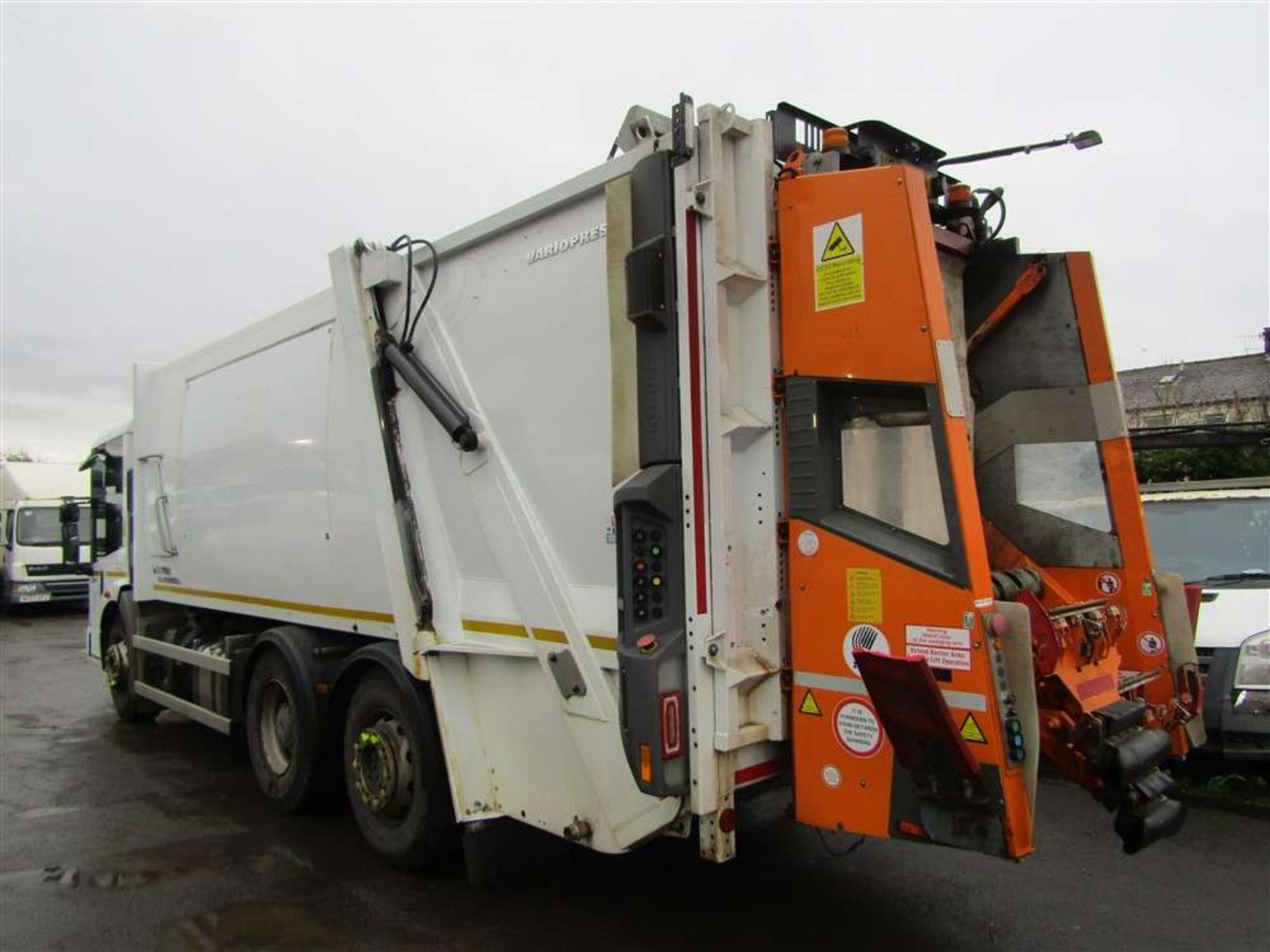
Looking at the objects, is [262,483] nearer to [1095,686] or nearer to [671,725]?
[671,725]

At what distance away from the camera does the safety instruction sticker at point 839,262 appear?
302 cm

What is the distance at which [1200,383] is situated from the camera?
32.9 meters

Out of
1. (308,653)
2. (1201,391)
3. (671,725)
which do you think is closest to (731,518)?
(671,725)

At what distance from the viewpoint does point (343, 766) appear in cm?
500

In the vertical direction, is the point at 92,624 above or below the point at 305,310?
below

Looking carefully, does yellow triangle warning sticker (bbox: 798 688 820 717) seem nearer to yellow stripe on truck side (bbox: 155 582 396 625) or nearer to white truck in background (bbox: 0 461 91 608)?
yellow stripe on truck side (bbox: 155 582 396 625)

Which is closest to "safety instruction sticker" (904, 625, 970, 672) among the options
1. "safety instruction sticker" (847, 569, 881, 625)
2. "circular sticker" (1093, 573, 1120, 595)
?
"safety instruction sticker" (847, 569, 881, 625)

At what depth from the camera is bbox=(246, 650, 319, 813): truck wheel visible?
504 cm

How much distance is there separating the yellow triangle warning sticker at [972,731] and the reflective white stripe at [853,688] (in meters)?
0.03

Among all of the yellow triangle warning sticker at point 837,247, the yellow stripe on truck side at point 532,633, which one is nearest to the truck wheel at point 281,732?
the yellow stripe on truck side at point 532,633

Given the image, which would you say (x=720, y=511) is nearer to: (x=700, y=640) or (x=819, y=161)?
(x=700, y=640)

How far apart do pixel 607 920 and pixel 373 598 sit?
6.21 ft

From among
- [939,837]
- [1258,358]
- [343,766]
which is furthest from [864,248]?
[1258,358]

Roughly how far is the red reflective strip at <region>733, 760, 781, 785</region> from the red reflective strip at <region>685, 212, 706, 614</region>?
0.74m
